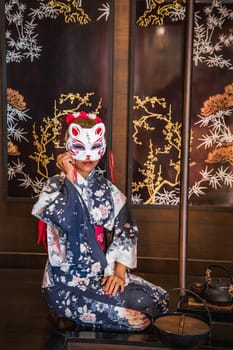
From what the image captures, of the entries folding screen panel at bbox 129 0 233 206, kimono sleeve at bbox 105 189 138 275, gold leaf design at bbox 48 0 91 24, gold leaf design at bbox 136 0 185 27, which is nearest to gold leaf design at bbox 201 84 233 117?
folding screen panel at bbox 129 0 233 206

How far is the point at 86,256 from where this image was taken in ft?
8.57

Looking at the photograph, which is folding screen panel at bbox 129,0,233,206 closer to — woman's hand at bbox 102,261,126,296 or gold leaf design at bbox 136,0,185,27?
gold leaf design at bbox 136,0,185,27

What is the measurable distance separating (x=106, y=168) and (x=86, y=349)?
5.91 feet

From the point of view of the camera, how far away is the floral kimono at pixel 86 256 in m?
2.55

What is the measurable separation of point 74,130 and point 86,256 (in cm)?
73

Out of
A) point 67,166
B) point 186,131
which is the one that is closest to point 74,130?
point 67,166

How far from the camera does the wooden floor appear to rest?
2633 millimetres

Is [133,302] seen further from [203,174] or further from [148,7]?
[148,7]

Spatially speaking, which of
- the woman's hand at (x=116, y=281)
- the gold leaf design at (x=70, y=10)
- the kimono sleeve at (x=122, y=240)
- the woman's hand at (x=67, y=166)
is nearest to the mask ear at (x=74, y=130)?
the woman's hand at (x=67, y=166)

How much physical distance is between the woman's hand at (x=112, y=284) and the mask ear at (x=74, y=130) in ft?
2.78

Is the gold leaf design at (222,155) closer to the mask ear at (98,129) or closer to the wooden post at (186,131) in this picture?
the mask ear at (98,129)

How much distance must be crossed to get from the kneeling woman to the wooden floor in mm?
234

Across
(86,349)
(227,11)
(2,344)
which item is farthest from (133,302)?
(227,11)

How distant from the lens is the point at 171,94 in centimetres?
376
